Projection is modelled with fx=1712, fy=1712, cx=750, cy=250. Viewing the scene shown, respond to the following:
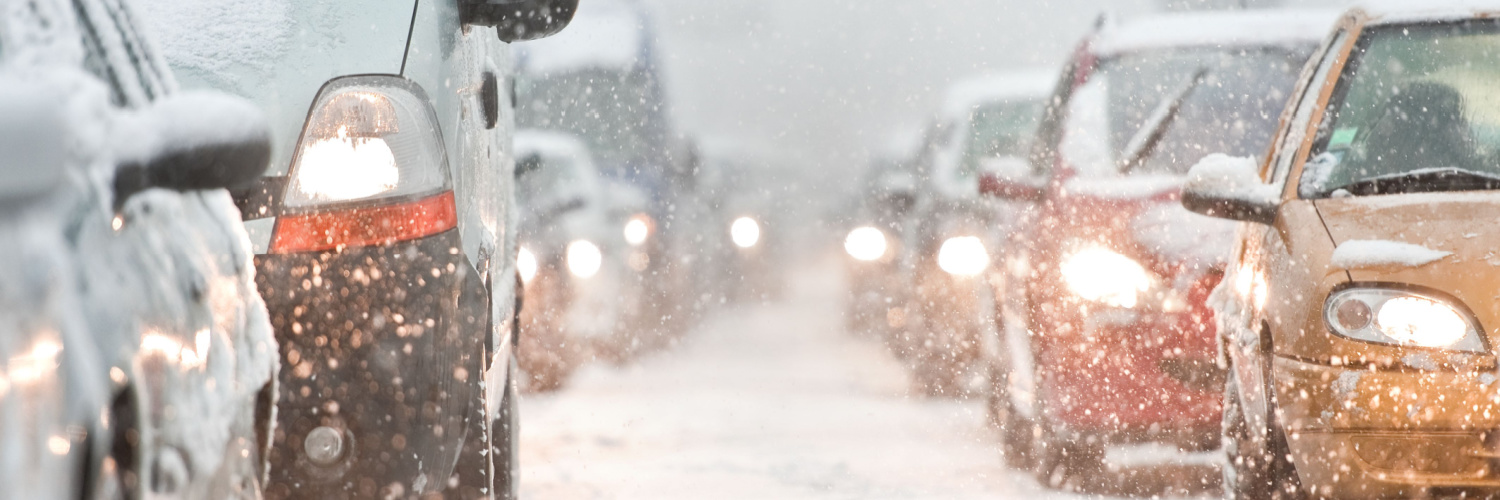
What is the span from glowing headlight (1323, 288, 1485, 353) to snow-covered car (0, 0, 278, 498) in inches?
89.6

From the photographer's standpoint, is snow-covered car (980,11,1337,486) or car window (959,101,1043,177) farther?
car window (959,101,1043,177)

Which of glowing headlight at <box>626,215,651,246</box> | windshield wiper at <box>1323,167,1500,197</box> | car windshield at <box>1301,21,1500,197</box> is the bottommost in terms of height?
windshield wiper at <box>1323,167,1500,197</box>

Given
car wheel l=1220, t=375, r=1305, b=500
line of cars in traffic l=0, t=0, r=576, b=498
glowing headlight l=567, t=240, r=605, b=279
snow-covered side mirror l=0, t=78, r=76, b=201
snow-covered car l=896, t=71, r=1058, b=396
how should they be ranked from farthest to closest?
glowing headlight l=567, t=240, r=605, b=279
snow-covered car l=896, t=71, r=1058, b=396
car wheel l=1220, t=375, r=1305, b=500
line of cars in traffic l=0, t=0, r=576, b=498
snow-covered side mirror l=0, t=78, r=76, b=201

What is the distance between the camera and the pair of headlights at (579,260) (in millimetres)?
8594

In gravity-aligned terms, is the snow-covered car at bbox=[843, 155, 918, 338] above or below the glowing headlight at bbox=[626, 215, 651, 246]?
below

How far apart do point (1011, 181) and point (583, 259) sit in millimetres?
3593

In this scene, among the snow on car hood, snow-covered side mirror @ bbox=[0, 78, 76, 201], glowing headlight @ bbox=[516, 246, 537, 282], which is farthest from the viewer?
glowing headlight @ bbox=[516, 246, 537, 282]

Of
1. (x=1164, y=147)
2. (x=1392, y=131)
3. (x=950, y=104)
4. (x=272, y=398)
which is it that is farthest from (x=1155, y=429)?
(x=950, y=104)

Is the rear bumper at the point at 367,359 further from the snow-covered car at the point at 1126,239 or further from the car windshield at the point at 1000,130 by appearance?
the car windshield at the point at 1000,130

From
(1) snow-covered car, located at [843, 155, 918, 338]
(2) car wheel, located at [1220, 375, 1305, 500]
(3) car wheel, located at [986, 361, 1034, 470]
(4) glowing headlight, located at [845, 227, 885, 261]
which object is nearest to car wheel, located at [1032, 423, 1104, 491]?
(3) car wheel, located at [986, 361, 1034, 470]

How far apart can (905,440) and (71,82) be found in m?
4.64

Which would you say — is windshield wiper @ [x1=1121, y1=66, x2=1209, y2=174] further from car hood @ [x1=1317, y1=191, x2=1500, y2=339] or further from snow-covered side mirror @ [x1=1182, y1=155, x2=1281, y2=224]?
car hood @ [x1=1317, y1=191, x2=1500, y2=339]

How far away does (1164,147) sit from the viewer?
5832 mm

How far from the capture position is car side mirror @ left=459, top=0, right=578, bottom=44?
13.5 feet
